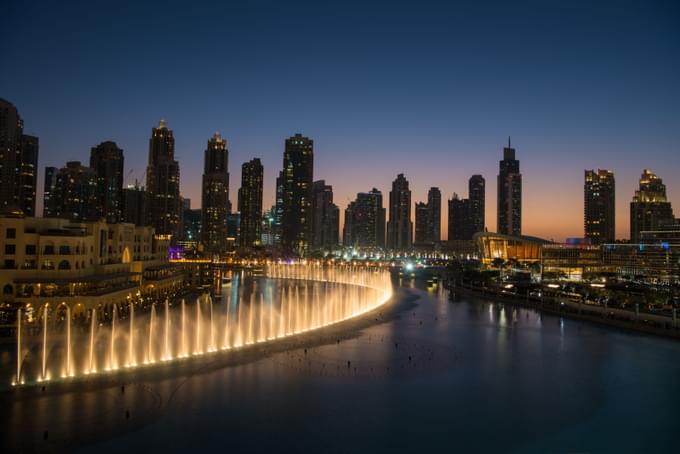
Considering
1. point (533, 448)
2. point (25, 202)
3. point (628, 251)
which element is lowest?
point (533, 448)

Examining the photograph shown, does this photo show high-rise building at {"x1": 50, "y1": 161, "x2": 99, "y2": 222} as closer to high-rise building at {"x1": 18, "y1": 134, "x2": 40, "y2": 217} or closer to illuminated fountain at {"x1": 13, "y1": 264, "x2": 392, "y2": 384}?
high-rise building at {"x1": 18, "y1": 134, "x2": 40, "y2": 217}

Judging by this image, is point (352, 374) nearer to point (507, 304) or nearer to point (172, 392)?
point (172, 392)

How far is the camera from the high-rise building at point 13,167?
11256 cm

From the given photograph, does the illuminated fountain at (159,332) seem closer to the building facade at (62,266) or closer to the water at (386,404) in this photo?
the building facade at (62,266)

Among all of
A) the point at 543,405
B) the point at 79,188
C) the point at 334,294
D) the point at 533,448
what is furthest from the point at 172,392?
the point at 79,188

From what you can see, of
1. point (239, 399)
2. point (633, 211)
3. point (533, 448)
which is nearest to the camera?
point (533, 448)

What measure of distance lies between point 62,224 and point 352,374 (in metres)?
37.1

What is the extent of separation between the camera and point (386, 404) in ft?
79.5

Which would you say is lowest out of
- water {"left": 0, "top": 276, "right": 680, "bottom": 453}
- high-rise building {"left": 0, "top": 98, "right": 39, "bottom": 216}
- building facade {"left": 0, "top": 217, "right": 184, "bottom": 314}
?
water {"left": 0, "top": 276, "right": 680, "bottom": 453}

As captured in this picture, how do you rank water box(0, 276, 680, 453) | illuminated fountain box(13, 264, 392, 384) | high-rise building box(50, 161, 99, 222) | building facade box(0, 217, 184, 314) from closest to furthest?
water box(0, 276, 680, 453), illuminated fountain box(13, 264, 392, 384), building facade box(0, 217, 184, 314), high-rise building box(50, 161, 99, 222)

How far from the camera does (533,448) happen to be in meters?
19.7

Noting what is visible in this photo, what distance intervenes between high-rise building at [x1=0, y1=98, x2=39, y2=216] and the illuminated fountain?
7611 cm

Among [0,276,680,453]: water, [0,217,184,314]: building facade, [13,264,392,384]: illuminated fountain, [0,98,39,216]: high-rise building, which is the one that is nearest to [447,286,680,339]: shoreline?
[0,276,680,453]: water

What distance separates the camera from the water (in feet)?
65.5
